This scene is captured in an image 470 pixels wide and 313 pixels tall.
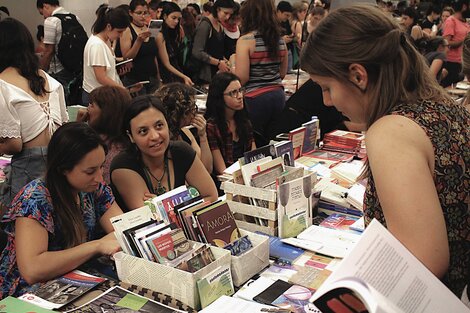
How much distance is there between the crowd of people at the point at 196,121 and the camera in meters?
1.10

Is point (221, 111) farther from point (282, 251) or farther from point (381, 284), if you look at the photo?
point (381, 284)

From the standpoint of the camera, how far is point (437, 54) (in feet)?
21.9

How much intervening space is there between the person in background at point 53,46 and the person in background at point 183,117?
232cm

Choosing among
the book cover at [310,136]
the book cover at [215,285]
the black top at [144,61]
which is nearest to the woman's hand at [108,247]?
the book cover at [215,285]

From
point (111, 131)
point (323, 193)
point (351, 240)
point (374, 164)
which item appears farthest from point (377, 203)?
point (111, 131)

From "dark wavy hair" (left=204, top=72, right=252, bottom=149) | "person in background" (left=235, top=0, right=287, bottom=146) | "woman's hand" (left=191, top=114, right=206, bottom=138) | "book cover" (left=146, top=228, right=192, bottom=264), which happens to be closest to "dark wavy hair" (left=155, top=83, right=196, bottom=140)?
"woman's hand" (left=191, top=114, right=206, bottom=138)

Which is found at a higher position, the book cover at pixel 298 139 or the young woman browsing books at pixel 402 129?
the young woman browsing books at pixel 402 129

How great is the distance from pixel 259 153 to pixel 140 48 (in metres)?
3.32

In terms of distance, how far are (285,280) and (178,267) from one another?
14.9 inches

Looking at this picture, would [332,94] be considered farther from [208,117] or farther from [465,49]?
[208,117]

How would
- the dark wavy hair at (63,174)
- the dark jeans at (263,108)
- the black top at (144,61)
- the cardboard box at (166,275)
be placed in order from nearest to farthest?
the cardboard box at (166,275) < the dark wavy hair at (63,174) < the dark jeans at (263,108) < the black top at (144,61)

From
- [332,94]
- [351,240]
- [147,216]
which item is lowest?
[351,240]

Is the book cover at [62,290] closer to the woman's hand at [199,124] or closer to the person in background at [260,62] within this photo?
the woman's hand at [199,124]

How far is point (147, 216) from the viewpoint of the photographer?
168 centimetres
